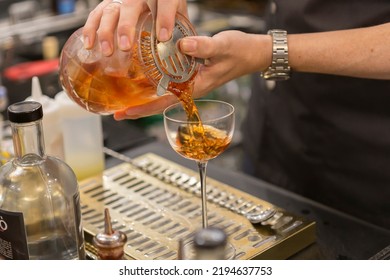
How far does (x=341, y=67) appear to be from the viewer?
4.53 ft

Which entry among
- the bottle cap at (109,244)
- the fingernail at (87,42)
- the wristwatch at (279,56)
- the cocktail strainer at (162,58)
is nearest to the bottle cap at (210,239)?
the bottle cap at (109,244)

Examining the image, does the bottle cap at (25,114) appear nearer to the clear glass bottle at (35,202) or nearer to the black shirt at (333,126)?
the clear glass bottle at (35,202)

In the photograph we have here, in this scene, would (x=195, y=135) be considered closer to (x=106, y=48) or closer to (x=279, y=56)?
(x=106, y=48)

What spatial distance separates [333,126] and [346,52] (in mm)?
348

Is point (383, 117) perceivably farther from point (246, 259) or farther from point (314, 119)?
point (246, 259)

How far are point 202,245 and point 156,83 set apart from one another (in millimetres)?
515

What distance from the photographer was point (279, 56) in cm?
137

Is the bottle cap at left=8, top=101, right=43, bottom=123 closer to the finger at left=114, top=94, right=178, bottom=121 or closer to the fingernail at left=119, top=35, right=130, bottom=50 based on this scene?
the fingernail at left=119, top=35, right=130, bottom=50

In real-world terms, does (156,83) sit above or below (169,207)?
above

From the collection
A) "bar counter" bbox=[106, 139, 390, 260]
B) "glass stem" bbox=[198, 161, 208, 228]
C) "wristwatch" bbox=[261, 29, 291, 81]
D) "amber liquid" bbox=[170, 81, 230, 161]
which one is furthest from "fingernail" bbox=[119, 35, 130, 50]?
"bar counter" bbox=[106, 139, 390, 260]

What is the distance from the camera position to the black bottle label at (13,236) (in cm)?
105

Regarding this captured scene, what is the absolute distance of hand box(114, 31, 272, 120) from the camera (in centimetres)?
129

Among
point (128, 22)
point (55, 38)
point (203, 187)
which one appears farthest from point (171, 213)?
point (55, 38)
